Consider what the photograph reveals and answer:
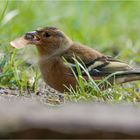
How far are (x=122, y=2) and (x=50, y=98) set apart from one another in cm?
491

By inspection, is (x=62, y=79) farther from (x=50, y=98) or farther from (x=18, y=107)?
(x=18, y=107)

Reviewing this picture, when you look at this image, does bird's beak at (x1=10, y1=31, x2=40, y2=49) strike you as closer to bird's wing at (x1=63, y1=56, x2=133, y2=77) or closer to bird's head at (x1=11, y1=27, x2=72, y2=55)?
bird's head at (x1=11, y1=27, x2=72, y2=55)

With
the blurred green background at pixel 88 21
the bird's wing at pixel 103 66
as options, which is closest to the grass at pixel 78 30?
the blurred green background at pixel 88 21

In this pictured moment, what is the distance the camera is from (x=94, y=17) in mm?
9109

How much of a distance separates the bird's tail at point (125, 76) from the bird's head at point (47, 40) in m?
0.57

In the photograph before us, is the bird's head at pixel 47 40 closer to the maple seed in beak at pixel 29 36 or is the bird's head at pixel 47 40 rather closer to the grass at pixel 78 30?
the maple seed in beak at pixel 29 36

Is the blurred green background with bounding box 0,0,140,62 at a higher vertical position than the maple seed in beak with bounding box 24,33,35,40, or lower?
higher

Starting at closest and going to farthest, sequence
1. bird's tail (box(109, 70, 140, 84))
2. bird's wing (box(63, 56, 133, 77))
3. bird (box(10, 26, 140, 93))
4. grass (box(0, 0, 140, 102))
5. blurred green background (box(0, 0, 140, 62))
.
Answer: grass (box(0, 0, 140, 102)) → bird (box(10, 26, 140, 93)) → bird's tail (box(109, 70, 140, 84)) → bird's wing (box(63, 56, 133, 77)) → blurred green background (box(0, 0, 140, 62))

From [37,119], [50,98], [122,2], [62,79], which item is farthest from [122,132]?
[122,2]

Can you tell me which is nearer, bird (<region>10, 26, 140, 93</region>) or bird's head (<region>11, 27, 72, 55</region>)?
bird (<region>10, 26, 140, 93</region>)

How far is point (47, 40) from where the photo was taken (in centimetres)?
577

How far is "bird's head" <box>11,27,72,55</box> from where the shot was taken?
5.61 m

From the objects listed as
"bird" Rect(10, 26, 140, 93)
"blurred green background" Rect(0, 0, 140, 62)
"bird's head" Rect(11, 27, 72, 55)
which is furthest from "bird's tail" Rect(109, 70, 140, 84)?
"blurred green background" Rect(0, 0, 140, 62)

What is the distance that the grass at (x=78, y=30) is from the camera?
5199 millimetres
